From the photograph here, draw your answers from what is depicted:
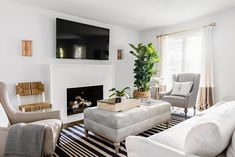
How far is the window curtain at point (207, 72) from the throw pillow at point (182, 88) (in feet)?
1.50

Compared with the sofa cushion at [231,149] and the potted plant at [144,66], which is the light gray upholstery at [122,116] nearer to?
the potted plant at [144,66]

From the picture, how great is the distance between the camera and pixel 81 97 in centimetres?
398

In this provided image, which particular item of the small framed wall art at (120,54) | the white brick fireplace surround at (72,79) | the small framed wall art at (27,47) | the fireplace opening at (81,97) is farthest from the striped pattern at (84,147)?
the small framed wall art at (120,54)

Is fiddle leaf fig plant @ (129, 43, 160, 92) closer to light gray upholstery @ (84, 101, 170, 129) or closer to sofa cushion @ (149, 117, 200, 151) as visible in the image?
light gray upholstery @ (84, 101, 170, 129)

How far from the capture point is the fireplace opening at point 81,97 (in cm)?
370

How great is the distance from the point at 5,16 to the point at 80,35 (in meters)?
1.43

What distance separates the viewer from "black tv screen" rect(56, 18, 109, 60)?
349 centimetres

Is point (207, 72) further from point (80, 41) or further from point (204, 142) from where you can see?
point (204, 142)

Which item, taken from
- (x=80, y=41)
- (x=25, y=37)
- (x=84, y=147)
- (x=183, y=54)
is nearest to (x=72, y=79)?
(x=80, y=41)

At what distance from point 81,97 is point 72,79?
0.58 m

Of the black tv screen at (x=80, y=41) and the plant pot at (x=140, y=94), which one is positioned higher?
the black tv screen at (x=80, y=41)

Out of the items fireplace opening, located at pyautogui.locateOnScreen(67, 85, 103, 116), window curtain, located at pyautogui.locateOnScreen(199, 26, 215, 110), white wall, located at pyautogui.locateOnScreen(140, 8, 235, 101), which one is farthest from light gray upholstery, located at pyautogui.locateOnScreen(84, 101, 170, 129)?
white wall, located at pyautogui.locateOnScreen(140, 8, 235, 101)

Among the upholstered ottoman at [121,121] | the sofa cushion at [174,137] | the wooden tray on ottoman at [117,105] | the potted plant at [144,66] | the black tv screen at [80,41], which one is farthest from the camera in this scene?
the black tv screen at [80,41]

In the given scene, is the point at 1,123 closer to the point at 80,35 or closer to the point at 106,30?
the point at 80,35
